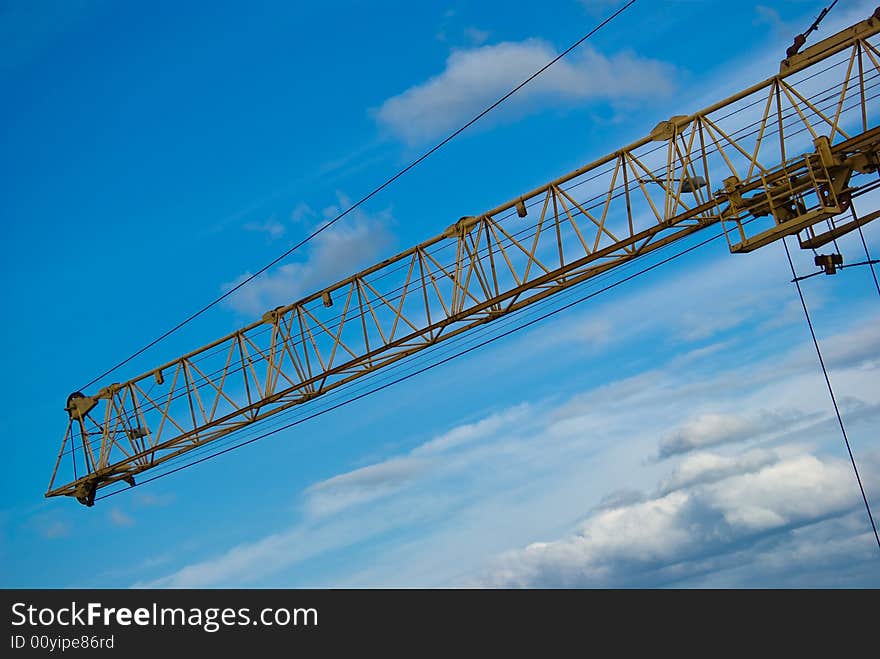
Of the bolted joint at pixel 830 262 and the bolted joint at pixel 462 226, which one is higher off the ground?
the bolted joint at pixel 462 226

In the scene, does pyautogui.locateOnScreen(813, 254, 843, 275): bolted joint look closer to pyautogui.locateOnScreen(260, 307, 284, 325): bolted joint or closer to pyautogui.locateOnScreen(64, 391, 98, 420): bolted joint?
pyautogui.locateOnScreen(260, 307, 284, 325): bolted joint

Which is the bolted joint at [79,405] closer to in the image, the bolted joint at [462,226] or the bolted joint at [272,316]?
the bolted joint at [272,316]

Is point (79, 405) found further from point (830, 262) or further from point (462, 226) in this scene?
point (830, 262)

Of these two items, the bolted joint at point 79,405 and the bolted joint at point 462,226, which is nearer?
the bolted joint at point 462,226

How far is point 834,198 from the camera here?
27.8 metres

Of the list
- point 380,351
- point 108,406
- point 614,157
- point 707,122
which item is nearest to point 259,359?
point 380,351

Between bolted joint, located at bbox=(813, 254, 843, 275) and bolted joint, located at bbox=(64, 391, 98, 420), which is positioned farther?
bolted joint, located at bbox=(64, 391, 98, 420)

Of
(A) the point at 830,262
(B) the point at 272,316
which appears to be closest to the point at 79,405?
(B) the point at 272,316

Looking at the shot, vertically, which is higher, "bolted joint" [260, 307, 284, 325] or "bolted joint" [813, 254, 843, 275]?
"bolted joint" [260, 307, 284, 325]

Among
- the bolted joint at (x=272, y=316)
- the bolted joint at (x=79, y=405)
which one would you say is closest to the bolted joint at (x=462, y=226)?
the bolted joint at (x=272, y=316)

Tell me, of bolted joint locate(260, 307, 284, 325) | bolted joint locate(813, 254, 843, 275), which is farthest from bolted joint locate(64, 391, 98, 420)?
bolted joint locate(813, 254, 843, 275)

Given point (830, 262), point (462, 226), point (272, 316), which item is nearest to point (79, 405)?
point (272, 316)

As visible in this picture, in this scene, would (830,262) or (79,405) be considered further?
(79,405)
